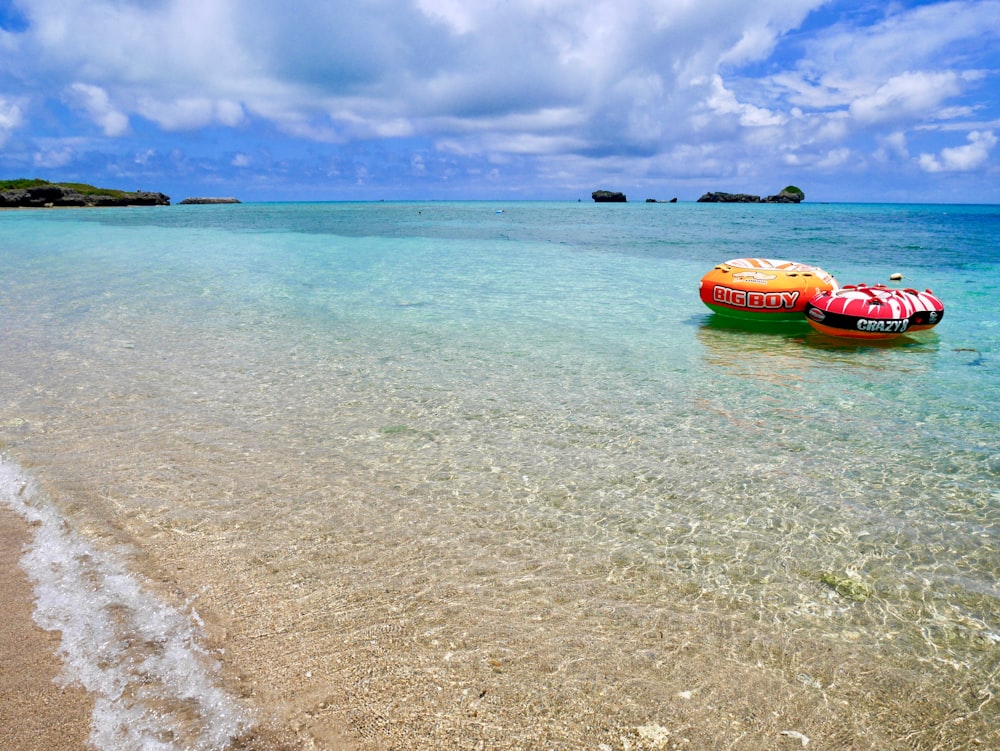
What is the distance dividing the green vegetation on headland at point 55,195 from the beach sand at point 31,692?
101 metres

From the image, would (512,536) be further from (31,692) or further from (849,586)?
(31,692)

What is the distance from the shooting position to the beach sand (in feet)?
8.54

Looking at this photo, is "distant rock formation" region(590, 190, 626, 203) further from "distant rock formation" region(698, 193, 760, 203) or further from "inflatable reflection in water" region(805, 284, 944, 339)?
"inflatable reflection in water" region(805, 284, 944, 339)

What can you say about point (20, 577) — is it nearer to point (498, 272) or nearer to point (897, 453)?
point (897, 453)

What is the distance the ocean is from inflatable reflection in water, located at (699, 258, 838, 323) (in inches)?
66.0

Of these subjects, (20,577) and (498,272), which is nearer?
(20,577)

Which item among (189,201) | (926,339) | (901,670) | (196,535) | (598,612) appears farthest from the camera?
(189,201)

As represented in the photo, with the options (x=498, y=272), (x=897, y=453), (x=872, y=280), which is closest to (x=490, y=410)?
(x=897, y=453)

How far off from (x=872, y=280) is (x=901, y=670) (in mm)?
20252

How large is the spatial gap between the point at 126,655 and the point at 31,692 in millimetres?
387

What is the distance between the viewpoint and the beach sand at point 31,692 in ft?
8.54

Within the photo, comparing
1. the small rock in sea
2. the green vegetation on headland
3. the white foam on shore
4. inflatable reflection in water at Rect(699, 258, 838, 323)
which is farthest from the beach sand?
the green vegetation on headland

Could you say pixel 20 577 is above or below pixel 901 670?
above

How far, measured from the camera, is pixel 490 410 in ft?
22.9
